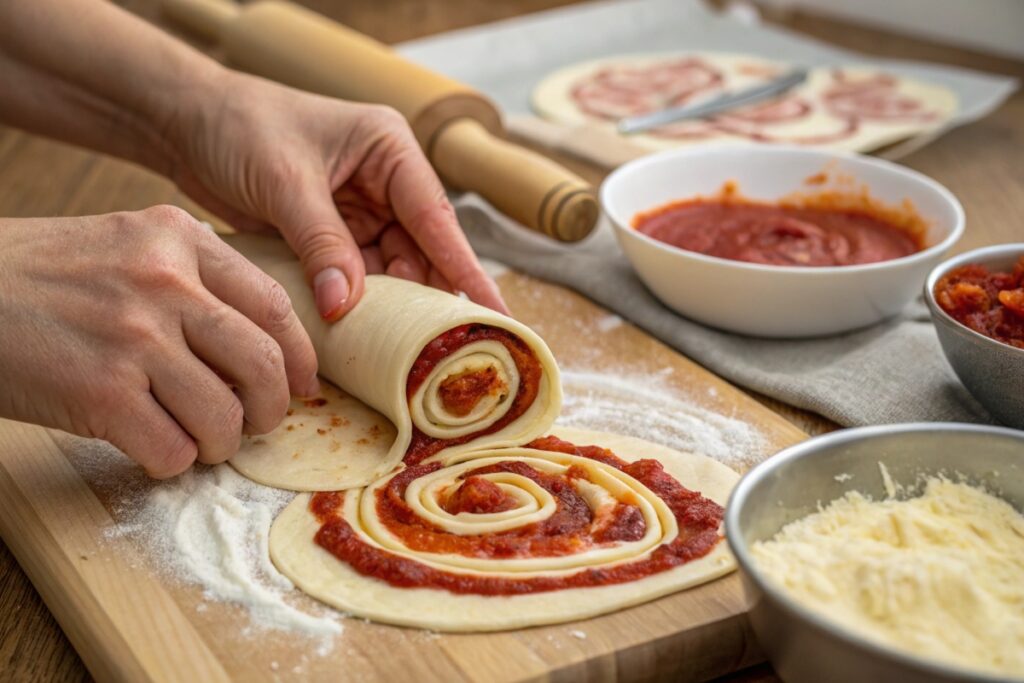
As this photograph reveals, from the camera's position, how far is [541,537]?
7.77ft

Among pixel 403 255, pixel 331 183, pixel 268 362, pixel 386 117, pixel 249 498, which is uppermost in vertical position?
pixel 386 117

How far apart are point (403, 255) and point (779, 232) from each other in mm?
1171

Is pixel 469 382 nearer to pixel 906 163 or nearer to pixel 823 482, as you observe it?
pixel 823 482

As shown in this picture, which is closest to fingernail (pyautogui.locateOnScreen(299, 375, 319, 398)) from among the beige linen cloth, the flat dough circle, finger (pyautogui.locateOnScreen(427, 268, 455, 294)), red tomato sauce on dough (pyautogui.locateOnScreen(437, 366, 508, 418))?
red tomato sauce on dough (pyautogui.locateOnScreen(437, 366, 508, 418))

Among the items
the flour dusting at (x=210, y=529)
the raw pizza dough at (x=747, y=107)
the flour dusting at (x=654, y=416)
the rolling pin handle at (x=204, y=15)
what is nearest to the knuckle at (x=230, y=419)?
the flour dusting at (x=210, y=529)

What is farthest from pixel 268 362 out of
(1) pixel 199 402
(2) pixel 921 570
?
(2) pixel 921 570

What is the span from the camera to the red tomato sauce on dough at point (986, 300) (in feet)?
8.90

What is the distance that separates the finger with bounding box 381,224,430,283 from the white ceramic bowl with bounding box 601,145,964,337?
2.01 feet

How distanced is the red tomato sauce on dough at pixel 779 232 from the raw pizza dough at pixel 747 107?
2.98 ft

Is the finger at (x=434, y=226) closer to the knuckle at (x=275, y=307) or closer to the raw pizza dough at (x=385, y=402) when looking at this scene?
the raw pizza dough at (x=385, y=402)

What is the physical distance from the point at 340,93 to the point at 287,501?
7.64 ft

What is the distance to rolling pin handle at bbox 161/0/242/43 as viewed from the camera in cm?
521

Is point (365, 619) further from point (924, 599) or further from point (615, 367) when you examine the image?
point (615, 367)

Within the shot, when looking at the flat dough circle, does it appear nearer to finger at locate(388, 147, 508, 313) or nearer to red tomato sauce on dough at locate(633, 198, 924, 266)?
finger at locate(388, 147, 508, 313)
